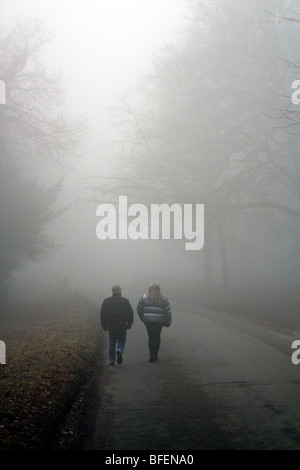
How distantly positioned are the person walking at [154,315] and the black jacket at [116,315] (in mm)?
372

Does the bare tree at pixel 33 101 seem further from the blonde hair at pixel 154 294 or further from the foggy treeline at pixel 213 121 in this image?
the blonde hair at pixel 154 294

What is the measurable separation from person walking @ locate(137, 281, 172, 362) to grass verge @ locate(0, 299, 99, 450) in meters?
1.63

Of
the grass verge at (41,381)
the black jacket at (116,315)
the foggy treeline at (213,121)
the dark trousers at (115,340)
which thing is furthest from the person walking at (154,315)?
the foggy treeline at (213,121)

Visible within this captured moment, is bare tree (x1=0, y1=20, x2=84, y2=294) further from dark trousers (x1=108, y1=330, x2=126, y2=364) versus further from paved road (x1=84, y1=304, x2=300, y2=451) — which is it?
dark trousers (x1=108, y1=330, x2=126, y2=364)

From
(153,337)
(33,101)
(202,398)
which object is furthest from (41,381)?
(33,101)

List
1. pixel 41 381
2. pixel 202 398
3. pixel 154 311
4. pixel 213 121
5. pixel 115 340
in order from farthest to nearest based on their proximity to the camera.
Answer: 1. pixel 213 121
2. pixel 154 311
3. pixel 115 340
4. pixel 41 381
5. pixel 202 398

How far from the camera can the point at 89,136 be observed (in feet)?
67.3

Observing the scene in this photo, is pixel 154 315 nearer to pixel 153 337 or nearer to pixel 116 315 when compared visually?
pixel 153 337

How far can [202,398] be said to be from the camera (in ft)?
27.5

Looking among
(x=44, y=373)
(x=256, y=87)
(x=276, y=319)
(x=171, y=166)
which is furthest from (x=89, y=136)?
(x=44, y=373)

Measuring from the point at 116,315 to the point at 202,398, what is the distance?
4884mm

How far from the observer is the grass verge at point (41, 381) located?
6434 millimetres

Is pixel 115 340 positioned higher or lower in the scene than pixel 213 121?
lower
